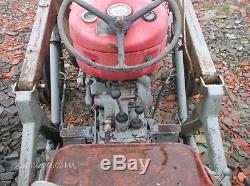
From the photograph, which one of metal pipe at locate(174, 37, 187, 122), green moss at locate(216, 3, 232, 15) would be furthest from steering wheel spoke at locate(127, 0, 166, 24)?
green moss at locate(216, 3, 232, 15)

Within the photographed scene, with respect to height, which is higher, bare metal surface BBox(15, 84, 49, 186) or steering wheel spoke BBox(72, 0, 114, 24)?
steering wheel spoke BBox(72, 0, 114, 24)

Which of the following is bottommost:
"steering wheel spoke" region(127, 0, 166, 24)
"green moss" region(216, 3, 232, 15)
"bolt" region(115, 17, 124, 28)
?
"bolt" region(115, 17, 124, 28)

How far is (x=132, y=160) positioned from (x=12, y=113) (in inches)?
75.6

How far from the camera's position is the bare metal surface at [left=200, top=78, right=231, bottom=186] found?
7.72 ft

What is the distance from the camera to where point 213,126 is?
244 cm

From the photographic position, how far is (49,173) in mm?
2018

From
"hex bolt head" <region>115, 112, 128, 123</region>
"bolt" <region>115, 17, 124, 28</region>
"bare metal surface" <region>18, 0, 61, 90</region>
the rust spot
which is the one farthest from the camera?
"hex bolt head" <region>115, 112, 128, 123</region>

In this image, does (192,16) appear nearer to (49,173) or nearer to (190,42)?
(190,42)

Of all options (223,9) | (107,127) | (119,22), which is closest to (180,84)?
(107,127)

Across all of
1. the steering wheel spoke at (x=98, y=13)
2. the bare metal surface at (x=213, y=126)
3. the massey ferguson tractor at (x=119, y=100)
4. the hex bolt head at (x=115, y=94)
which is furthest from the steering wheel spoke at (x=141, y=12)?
the bare metal surface at (x=213, y=126)

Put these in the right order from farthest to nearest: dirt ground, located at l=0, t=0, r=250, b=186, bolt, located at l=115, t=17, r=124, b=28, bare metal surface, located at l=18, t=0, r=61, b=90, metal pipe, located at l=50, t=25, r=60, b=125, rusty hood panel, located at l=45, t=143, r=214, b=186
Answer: dirt ground, located at l=0, t=0, r=250, b=186 → metal pipe, located at l=50, t=25, r=60, b=125 → bare metal surface, located at l=18, t=0, r=61, b=90 → bolt, located at l=115, t=17, r=124, b=28 → rusty hood panel, located at l=45, t=143, r=214, b=186

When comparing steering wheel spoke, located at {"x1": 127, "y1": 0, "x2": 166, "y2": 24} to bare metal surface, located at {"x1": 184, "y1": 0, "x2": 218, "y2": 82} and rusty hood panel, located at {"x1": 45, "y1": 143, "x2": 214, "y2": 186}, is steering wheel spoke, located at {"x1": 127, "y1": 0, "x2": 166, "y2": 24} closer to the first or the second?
bare metal surface, located at {"x1": 184, "y1": 0, "x2": 218, "y2": 82}

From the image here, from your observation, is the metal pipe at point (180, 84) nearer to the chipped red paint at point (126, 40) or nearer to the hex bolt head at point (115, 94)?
the chipped red paint at point (126, 40)

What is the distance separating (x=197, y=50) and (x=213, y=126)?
1.75 feet
